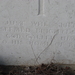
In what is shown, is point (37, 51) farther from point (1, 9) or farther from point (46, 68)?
point (1, 9)

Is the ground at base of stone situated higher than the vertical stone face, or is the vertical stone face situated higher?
the vertical stone face

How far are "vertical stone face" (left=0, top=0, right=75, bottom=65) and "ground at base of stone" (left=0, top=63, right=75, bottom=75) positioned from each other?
0.09m

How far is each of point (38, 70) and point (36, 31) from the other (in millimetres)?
620

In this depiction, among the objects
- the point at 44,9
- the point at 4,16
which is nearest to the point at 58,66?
the point at 44,9

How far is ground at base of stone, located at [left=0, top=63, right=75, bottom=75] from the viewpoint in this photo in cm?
307

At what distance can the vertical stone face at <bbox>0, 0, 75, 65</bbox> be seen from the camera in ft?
9.95

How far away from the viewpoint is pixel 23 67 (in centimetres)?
329

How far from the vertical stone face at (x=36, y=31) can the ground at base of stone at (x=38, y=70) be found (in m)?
0.09

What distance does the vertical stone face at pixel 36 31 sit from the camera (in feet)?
9.95

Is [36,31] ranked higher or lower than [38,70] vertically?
higher

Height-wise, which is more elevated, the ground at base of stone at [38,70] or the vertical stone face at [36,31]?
the vertical stone face at [36,31]

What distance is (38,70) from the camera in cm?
309

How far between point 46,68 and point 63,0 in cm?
110

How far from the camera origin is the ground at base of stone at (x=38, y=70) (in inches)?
121
